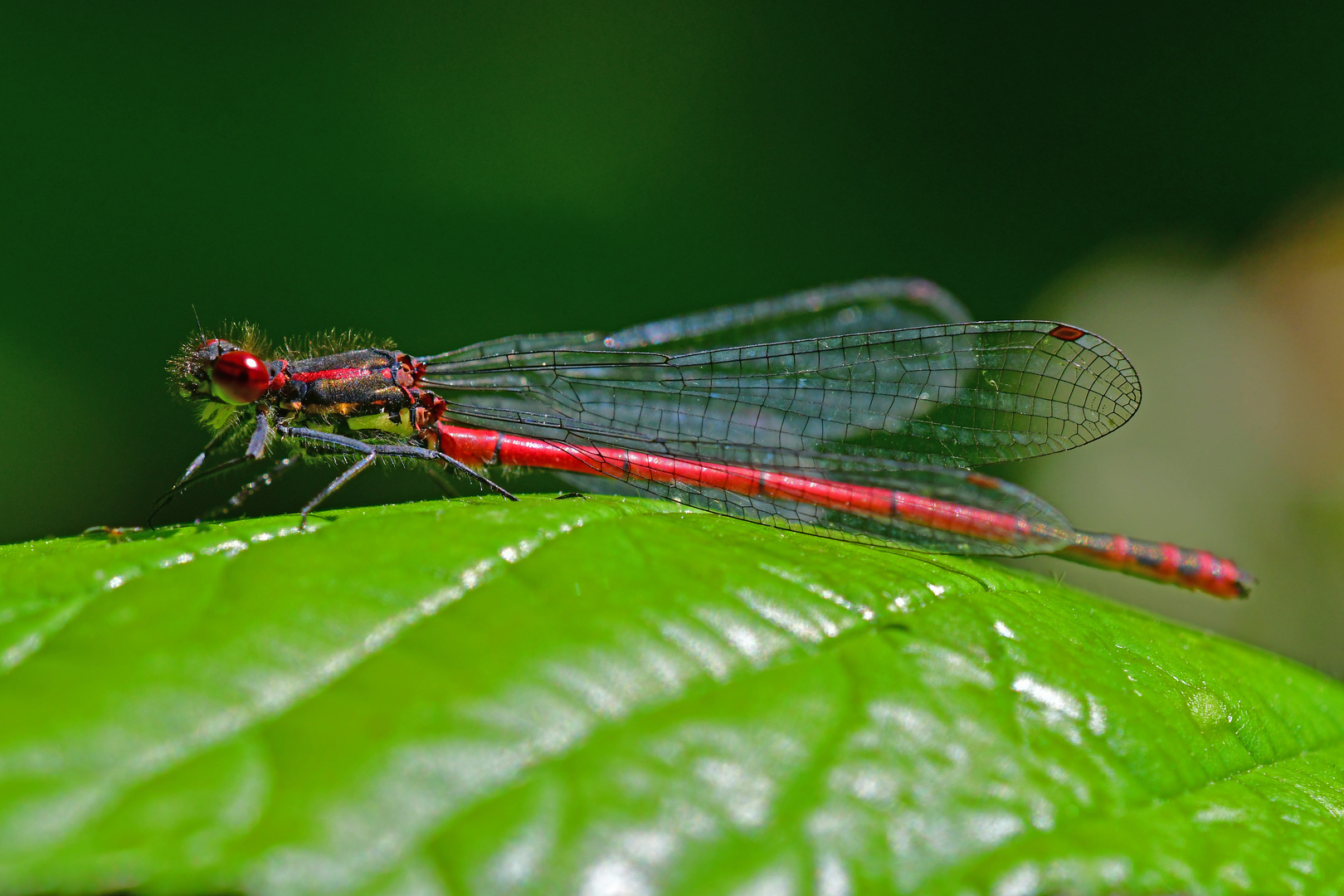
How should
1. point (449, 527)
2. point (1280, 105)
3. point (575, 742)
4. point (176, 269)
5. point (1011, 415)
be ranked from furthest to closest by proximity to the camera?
point (1280, 105), point (176, 269), point (1011, 415), point (449, 527), point (575, 742)

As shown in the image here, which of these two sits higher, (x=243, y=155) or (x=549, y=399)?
(x=243, y=155)

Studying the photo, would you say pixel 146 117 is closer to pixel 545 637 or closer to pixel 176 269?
pixel 176 269

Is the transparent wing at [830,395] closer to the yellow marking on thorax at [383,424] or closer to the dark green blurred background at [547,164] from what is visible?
the yellow marking on thorax at [383,424]

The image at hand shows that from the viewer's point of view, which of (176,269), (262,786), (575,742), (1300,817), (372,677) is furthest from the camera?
(176,269)

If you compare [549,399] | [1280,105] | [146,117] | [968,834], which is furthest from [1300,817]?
[1280,105]

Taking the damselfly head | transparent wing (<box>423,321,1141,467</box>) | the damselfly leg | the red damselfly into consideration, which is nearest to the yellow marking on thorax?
the red damselfly

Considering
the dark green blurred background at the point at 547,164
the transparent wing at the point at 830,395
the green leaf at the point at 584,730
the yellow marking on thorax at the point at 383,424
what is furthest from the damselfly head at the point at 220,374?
the green leaf at the point at 584,730

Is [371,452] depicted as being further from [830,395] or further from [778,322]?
[778,322]

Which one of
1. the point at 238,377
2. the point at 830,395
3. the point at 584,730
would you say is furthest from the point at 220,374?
the point at 584,730
